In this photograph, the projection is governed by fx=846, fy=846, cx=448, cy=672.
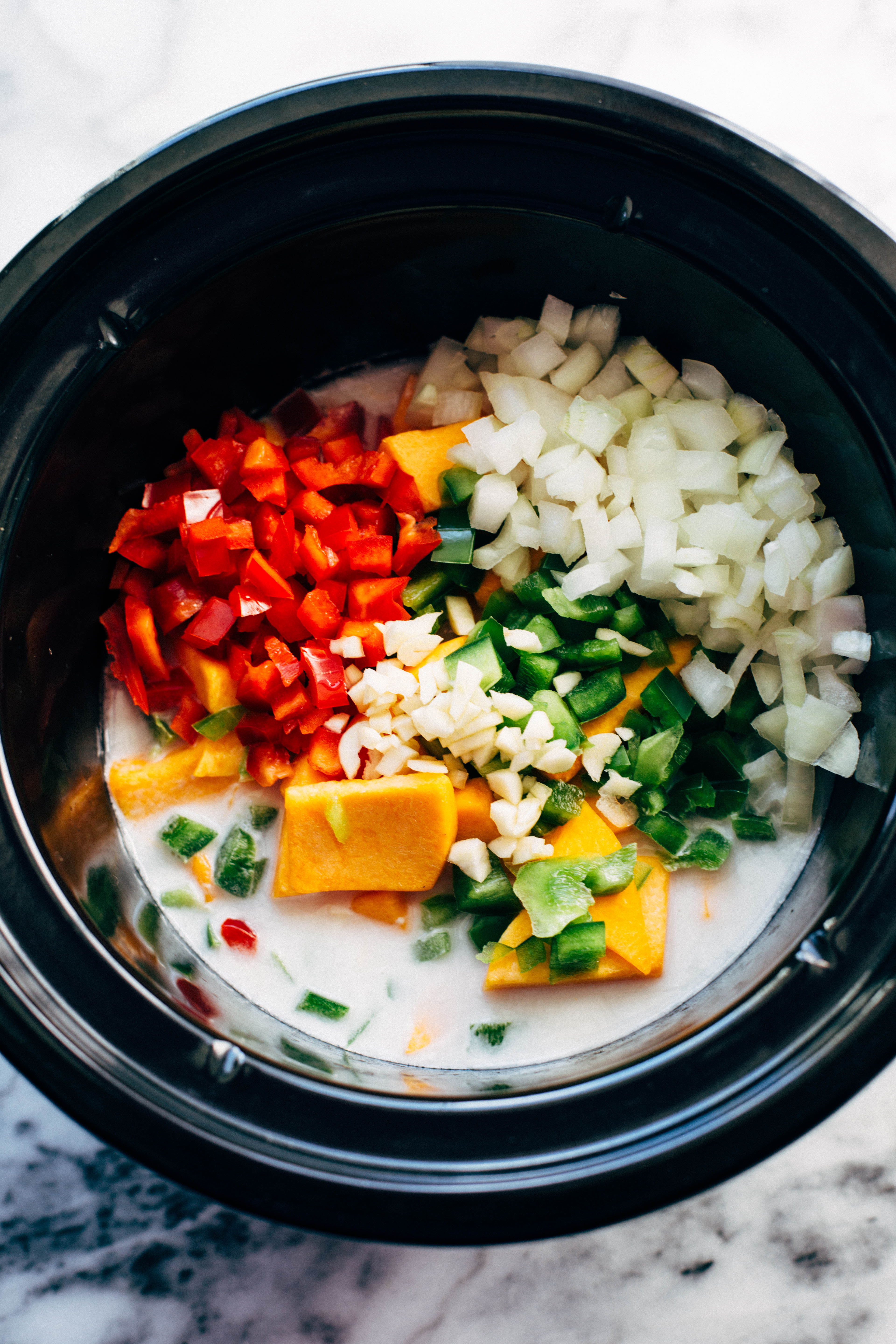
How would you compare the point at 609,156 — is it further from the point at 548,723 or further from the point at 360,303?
the point at 548,723

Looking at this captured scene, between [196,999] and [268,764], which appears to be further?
[268,764]

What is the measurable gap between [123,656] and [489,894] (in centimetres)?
66

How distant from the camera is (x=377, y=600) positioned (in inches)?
50.3

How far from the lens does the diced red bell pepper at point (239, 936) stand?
4.05 ft

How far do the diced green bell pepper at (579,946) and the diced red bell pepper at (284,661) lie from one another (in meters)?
0.52

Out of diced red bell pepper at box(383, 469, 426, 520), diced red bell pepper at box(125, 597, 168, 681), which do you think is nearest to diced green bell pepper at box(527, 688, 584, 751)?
diced red bell pepper at box(383, 469, 426, 520)

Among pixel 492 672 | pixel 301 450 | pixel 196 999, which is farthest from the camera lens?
pixel 301 450

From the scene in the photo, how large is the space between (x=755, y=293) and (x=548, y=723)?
23.8 inches

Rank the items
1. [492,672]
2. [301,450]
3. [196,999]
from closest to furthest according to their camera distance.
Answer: [196,999] → [492,672] → [301,450]

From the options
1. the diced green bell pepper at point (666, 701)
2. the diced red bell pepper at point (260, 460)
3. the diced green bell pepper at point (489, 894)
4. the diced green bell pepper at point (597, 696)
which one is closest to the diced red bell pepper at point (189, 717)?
the diced red bell pepper at point (260, 460)

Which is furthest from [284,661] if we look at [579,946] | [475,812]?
[579,946]

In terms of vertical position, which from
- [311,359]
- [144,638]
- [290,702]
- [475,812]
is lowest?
[475,812]

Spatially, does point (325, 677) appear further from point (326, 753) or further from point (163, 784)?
point (163, 784)

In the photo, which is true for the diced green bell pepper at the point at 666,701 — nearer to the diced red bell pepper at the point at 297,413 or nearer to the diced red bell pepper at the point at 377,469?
the diced red bell pepper at the point at 377,469
